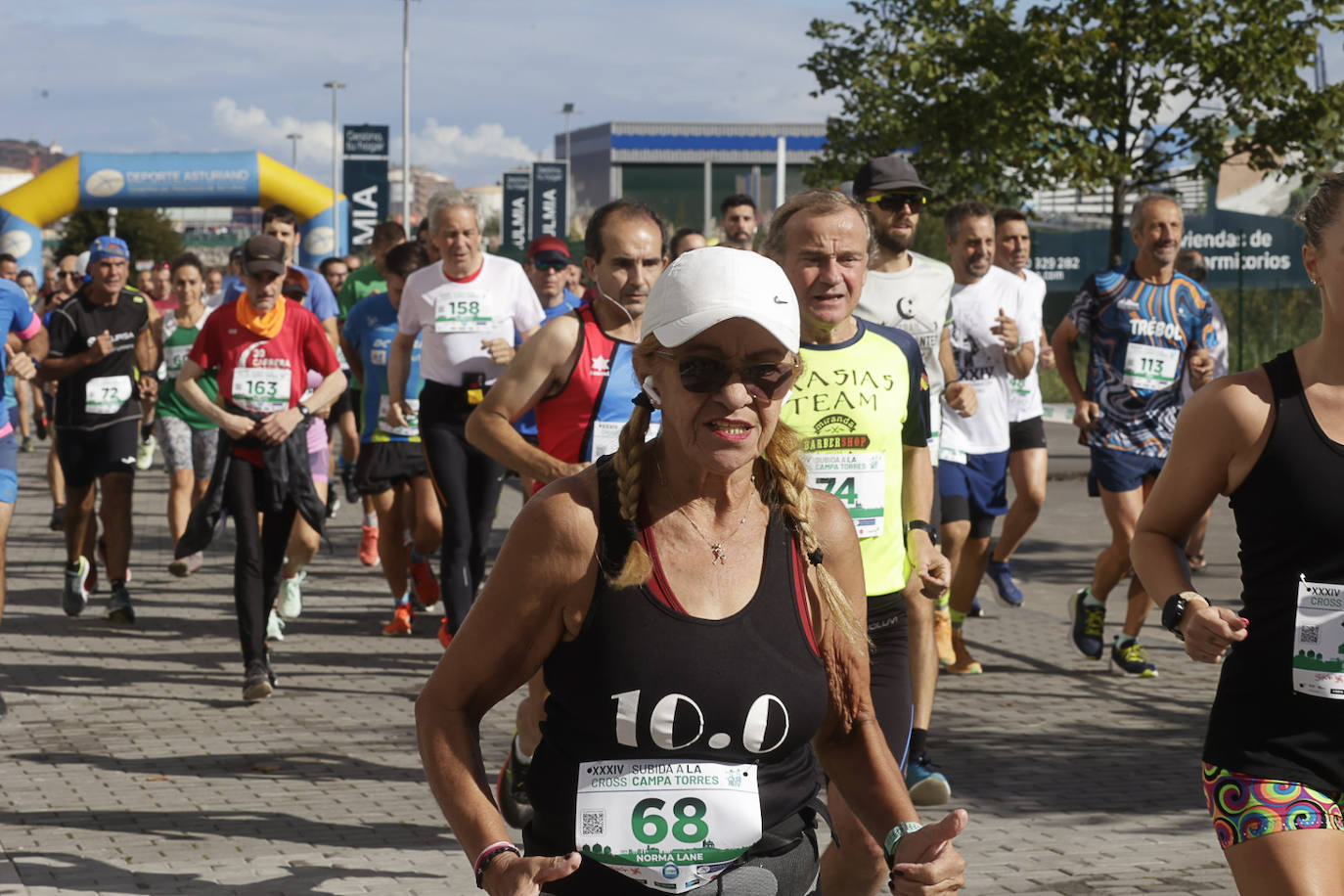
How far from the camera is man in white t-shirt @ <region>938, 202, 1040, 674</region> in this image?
30.4 feet

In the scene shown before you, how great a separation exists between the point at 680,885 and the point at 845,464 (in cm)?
257

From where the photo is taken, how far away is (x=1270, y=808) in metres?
3.27

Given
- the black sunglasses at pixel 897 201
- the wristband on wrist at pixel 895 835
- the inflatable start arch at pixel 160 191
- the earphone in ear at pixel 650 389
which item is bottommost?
the wristband on wrist at pixel 895 835

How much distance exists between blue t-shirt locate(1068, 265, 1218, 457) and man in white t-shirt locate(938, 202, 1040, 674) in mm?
434

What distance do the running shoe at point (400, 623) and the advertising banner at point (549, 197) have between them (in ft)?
129

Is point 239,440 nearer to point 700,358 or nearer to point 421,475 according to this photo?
point 421,475

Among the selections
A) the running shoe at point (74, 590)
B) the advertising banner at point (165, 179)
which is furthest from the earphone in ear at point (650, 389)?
the advertising banner at point (165, 179)

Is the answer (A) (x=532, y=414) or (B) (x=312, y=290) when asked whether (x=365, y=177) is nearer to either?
(B) (x=312, y=290)

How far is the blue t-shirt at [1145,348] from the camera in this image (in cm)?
928

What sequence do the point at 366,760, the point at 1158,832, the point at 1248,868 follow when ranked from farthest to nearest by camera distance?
the point at 366,760 → the point at 1158,832 → the point at 1248,868

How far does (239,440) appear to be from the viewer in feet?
28.6

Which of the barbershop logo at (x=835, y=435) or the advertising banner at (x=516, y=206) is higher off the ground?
the advertising banner at (x=516, y=206)

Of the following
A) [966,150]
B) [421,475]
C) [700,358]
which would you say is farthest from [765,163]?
[700,358]

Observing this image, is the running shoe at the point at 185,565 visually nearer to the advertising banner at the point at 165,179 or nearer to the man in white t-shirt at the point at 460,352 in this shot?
the man in white t-shirt at the point at 460,352
